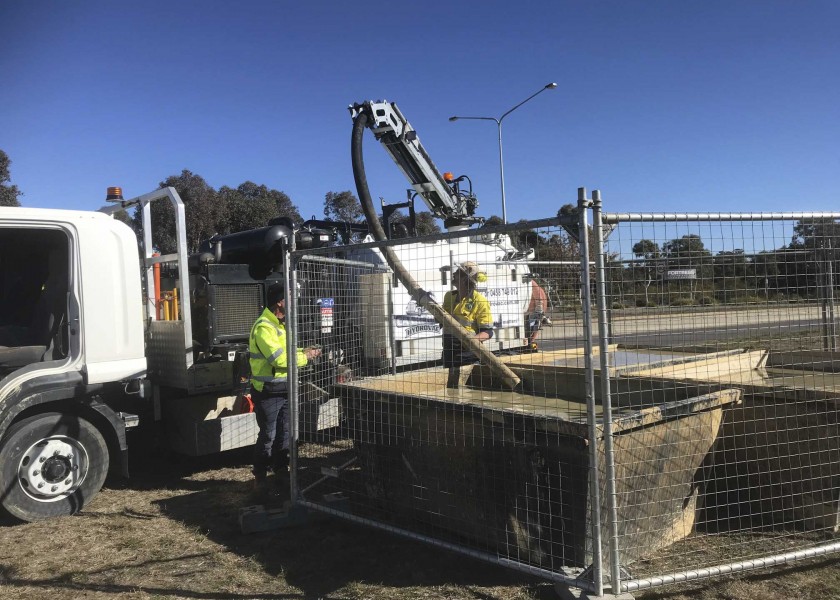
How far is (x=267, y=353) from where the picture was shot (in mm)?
5352

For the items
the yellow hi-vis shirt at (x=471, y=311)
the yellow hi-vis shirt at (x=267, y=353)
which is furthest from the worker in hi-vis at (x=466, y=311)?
the yellow hi-vis shirt at (x=267, y=353)

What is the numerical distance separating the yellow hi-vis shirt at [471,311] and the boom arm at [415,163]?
3720 millimetres

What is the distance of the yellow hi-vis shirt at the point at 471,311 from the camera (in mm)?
5419

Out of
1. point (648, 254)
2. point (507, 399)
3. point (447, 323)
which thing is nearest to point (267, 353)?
point (447, 323)

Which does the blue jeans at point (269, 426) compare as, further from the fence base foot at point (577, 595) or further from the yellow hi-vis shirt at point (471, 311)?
the fence base foot at point (577, 595)

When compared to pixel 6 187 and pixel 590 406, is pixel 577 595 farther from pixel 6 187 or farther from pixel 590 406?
pixel 6 187

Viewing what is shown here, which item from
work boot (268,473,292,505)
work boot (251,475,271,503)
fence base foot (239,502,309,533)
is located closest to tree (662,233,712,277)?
fence base foot (239,502,309,533)

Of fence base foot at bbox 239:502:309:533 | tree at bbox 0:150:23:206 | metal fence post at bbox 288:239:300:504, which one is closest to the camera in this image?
fence base foot at bbox 239:502:309:533

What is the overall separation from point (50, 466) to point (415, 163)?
6.27 m

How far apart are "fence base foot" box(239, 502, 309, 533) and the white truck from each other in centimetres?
107

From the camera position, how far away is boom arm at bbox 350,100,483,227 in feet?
27.9

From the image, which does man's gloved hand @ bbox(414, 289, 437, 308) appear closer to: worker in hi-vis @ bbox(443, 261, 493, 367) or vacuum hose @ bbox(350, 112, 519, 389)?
vacuum hose @ bbox(350, 112, 519, 389)

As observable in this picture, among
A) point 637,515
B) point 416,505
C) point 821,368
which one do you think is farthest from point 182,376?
point 821,368

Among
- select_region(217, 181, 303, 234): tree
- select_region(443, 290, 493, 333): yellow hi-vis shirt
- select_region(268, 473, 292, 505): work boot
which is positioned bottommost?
select_region(268, 473, 292, 505): work boot
